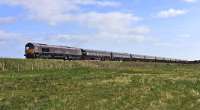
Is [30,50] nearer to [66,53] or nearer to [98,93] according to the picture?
[66,53]

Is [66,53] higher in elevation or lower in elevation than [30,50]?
lower

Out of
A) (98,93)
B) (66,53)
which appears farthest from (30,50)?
(98,93)

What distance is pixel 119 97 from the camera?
37.1 m

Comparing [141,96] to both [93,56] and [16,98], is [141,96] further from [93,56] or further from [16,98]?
[93,56]

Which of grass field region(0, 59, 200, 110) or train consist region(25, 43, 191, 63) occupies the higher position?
train consist region(25, 43, 191, 63)

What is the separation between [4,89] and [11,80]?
5.22 m

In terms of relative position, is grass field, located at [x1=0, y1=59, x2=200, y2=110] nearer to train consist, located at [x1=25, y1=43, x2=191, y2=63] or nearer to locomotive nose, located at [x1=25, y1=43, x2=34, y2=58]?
locomotive nose, located at [x1=25, y1=43, x2=34, y2=58]

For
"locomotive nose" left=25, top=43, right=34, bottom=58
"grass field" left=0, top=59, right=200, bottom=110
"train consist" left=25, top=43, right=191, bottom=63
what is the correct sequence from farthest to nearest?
1. "train consist" left=25, top=43, right=191, bottom=63
2. "locomotive nose" left=25, top=43, right=34, bottom=58
3. "grass field" left=0, top=59, right=200, bottom=110

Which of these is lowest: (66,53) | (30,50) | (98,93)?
(98,93)

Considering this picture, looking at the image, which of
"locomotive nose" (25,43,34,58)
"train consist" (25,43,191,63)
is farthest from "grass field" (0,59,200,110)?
"train consist" (25,43,191,63)

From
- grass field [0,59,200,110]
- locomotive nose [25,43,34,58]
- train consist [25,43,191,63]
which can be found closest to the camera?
grass field [0,59,200,110]

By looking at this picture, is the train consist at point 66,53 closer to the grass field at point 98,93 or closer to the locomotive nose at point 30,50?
the locomotive nose at point 30,50

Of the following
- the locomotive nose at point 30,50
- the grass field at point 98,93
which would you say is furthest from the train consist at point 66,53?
the grass field at point 98,93

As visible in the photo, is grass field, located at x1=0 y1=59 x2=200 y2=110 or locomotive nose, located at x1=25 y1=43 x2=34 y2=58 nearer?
grass field, located at x1=0 y1=59 x2=200 y2=110
